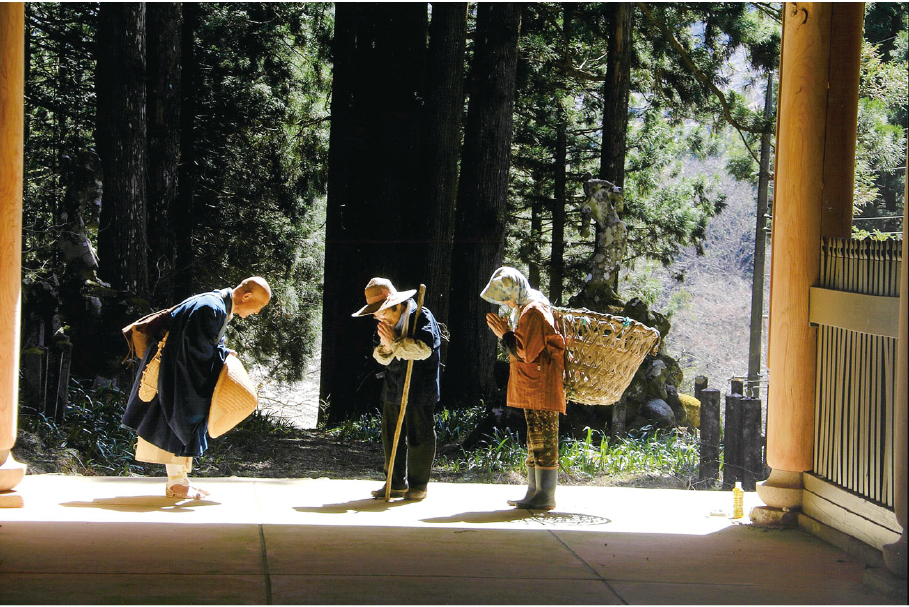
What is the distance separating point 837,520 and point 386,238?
8371 millimetres

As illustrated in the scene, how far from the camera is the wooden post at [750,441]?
28.1 ft

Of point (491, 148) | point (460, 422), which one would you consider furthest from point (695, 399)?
→ point (491, 148)

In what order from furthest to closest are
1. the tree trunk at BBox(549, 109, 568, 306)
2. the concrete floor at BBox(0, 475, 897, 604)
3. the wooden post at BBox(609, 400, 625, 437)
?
the tree trunk at BBox(549, 109, 568, 306) → the wooden post at BBox(609, 400, 625, 437) → the concrete floor at BBox(0, 475, 897, 604)

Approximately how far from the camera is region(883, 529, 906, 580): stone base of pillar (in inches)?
169

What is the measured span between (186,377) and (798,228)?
4.37 metres

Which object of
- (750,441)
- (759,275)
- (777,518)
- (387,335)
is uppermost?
(759,275)

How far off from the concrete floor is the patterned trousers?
1.34 ft

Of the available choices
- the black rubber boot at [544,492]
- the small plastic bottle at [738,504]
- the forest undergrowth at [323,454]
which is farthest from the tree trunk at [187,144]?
the small plastic bottle at [738,504]

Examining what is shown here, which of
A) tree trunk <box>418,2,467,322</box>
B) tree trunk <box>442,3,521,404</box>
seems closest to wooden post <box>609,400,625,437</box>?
tree trunk <box>442,3,521,404</box>

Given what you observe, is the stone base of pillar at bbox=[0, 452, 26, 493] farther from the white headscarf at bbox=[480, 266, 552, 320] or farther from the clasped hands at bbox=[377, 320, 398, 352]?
the white headscarf at bbox=[480, 266, 552, 320]

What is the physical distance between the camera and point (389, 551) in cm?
534

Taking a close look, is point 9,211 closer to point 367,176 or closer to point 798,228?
point 798,228

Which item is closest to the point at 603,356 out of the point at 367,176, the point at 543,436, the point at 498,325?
the point at 543,436

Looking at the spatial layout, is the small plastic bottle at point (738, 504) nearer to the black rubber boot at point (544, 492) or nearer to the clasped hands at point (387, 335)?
the black rubber boot at point (544, 492)
